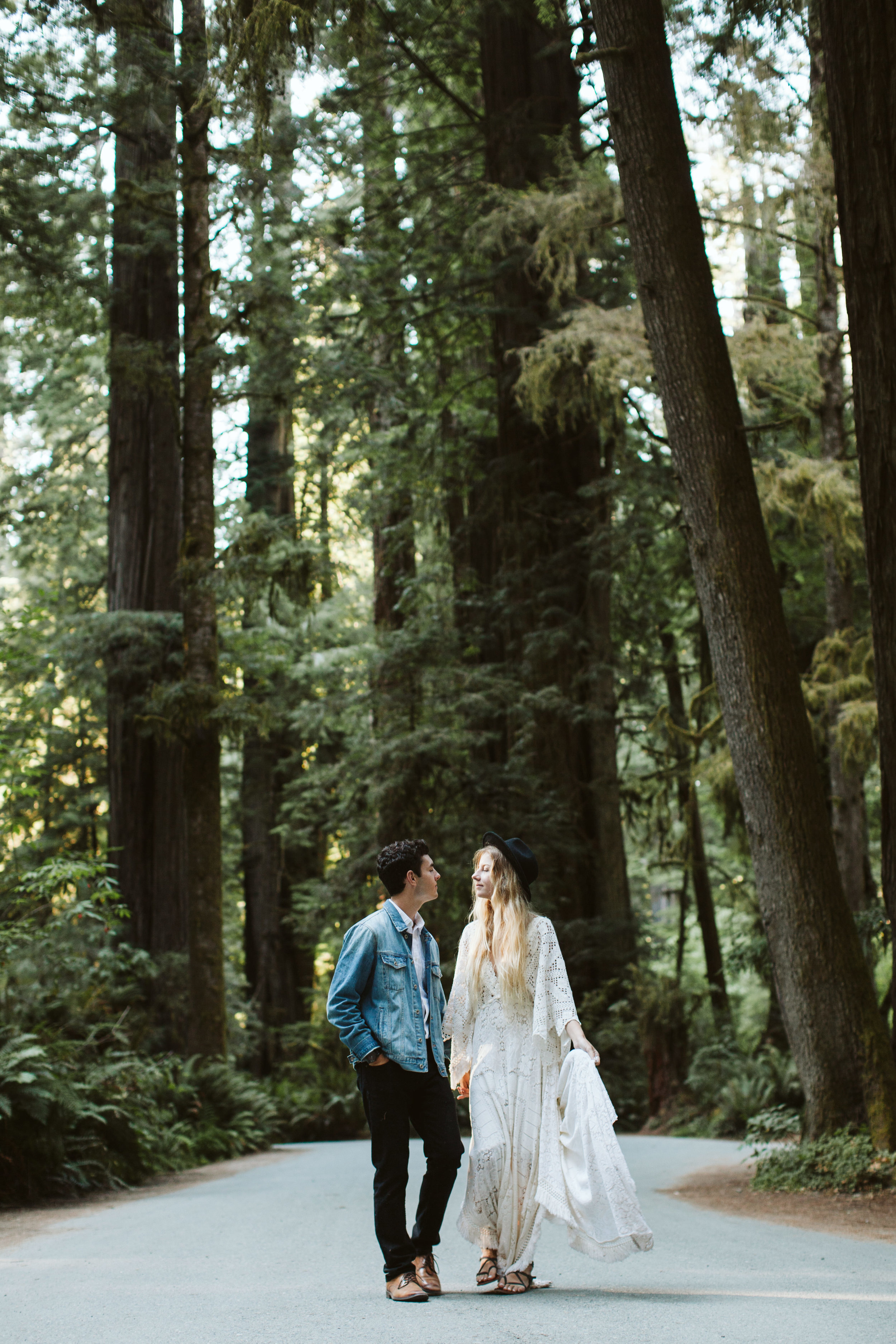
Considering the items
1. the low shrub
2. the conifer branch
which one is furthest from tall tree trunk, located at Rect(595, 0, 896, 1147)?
the conifer branch

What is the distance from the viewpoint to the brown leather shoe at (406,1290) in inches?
194

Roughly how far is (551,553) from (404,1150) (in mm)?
14930

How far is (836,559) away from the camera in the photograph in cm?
1448

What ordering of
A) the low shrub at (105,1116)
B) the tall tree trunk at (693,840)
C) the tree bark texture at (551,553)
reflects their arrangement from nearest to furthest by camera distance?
the low shrub at (105,1116)
the tree bark texture at (551,553)
the tall tree trunk at (693,840)

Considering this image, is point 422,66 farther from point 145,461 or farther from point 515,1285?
point 515,1285

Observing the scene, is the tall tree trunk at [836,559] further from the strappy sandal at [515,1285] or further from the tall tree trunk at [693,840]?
the strappy sandal at [515,1285]

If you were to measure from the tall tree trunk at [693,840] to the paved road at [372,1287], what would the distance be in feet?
36.4

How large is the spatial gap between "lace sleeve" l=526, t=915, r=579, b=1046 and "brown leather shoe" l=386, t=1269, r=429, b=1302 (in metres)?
1.09

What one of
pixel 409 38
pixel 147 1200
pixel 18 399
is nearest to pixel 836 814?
pixel 147 1200

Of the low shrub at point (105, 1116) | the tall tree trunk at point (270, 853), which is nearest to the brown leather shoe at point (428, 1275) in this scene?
the low shrub at point (105, 1116)

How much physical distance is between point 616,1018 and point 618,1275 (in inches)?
499

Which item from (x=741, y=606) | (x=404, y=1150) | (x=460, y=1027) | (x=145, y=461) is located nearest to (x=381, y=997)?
(x=460, y=1027)

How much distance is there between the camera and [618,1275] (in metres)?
5.72

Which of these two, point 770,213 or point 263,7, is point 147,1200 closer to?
point 263,7
